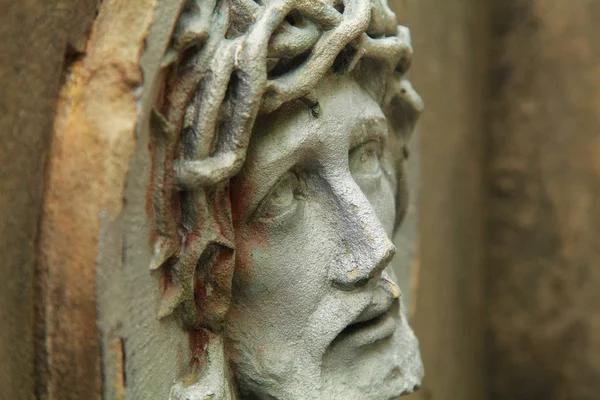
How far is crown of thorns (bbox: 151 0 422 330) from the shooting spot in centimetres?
64

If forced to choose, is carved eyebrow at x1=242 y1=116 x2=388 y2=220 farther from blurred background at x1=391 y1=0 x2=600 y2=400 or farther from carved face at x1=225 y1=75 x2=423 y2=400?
blurred background at x1=391 y1=0 x2=600 y2=400

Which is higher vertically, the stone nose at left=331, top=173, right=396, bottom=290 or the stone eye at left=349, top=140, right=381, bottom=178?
the stone eye at left=349, top=140, right=381, bottom=178

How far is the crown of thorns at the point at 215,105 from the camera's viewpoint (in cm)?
64

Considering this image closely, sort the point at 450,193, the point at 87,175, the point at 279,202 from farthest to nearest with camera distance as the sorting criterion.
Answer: the point at 450,193, the point at 279,202, the point at 87,175

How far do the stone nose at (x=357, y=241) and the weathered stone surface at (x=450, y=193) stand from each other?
Answer: 1.74 feet

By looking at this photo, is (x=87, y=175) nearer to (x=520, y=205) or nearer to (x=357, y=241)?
(x=357, y=241)

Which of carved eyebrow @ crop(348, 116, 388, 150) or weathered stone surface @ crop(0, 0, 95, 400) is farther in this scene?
carved eyebrow @ crop(348, 116, 388, 150)

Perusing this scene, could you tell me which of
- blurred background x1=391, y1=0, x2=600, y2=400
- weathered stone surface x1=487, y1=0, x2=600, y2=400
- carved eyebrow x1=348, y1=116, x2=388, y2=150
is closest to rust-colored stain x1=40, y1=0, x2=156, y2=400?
carved eyebrow x1=348, y1=116, x2=388, y2=150

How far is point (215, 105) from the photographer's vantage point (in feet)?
2.09

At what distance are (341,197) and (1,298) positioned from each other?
1.03ft

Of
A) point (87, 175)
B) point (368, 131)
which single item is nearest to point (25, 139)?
point (87, 175)

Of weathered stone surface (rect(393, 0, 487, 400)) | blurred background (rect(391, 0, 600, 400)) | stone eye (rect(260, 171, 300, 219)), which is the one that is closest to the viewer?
stone eye (rect(260, 171, 300, 219))

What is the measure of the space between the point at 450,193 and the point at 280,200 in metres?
0.87

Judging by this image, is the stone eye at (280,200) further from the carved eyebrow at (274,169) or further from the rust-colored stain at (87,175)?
the rust-colored stain at (87,175)
